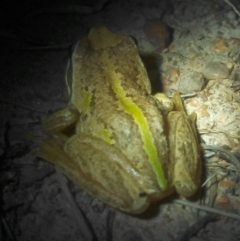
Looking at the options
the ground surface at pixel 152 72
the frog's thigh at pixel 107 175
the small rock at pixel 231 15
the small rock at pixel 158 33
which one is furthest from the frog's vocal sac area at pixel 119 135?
the small rock at pixel 231 15

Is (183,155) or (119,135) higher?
(119,135)

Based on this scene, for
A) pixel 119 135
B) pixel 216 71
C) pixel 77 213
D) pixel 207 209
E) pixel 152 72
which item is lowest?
pixel 207 209

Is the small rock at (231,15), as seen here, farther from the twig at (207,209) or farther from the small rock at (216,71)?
the twig at (207,209)

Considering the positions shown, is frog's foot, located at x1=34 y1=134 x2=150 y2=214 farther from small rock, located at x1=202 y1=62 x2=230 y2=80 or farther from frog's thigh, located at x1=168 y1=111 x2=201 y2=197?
small rock, located at x1=202 y1=62 x2=230 y2=80

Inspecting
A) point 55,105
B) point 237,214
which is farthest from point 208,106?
point 55,105

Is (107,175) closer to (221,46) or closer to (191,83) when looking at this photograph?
(191,83)

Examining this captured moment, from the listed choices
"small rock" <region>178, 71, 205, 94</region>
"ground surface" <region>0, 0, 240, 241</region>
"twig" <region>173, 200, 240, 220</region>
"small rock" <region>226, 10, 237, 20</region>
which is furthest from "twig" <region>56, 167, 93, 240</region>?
"small rock" <region>226, 10, 237, 20</region>

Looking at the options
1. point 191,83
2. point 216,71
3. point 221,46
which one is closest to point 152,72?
point 191,83
